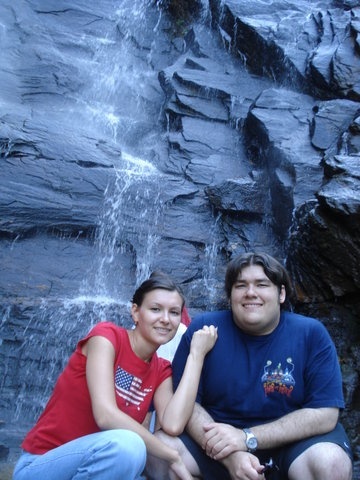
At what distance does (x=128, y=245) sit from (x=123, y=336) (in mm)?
5440

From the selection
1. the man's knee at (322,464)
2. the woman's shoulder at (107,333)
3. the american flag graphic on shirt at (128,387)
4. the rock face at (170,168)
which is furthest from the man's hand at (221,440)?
the rock face at (170,168)

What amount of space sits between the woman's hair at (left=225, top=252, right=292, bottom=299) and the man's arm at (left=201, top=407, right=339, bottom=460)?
2.90 feet

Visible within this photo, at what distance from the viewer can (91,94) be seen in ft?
39.8

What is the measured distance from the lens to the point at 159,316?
3219 millimetres

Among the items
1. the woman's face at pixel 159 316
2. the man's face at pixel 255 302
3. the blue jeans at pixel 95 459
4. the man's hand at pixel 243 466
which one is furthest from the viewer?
the man's face at pixel 255 302

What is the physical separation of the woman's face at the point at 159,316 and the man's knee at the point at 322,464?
A: 3.47 feet

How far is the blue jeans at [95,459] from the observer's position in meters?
2.60

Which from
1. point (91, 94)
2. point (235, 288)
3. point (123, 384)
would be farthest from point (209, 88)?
point (123, 384)

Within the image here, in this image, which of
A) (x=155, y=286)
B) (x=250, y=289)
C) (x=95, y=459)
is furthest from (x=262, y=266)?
(x=95, y=459)

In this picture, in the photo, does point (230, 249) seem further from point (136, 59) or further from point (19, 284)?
point (136, 59)

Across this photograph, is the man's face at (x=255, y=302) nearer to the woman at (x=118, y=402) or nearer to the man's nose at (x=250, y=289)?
the man's nose at (x=250, y=289)

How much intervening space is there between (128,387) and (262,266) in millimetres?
1215

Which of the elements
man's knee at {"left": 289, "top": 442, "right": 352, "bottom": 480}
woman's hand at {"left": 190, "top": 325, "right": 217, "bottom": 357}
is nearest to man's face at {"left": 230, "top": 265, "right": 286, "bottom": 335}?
woman's hand at {"left": 190, "top": 325, "right": 217, "bottom": 357}

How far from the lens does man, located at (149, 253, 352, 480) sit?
3057mm
